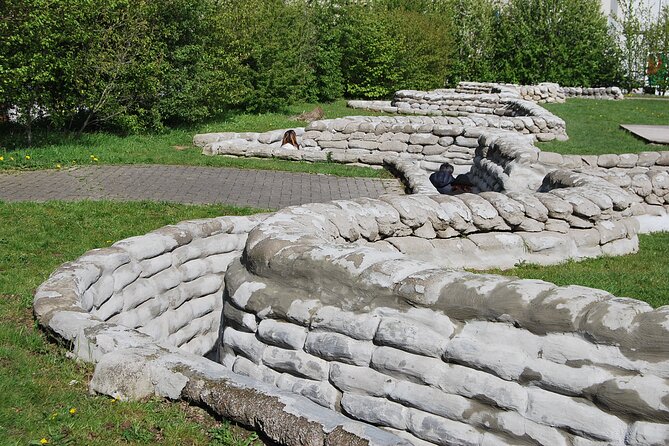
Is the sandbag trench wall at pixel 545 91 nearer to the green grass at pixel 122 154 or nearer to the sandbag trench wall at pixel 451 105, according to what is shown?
the sandbag trench wall at pixel 451 105

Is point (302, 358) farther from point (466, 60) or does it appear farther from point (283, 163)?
point (466, 60)

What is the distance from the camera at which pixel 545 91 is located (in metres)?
31.4

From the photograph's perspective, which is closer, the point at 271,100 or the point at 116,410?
the point at 116,410

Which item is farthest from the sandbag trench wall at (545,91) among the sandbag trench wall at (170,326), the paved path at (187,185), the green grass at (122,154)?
the sandbag trench wall at (170,326)

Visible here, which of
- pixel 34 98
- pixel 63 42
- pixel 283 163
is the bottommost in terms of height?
pixel 283 163

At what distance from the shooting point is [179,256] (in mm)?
6840

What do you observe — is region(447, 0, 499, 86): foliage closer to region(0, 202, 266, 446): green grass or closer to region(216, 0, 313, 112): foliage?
region(216, 0, 313, 112): foliage

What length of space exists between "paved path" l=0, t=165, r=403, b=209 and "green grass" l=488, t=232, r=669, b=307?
480 cm

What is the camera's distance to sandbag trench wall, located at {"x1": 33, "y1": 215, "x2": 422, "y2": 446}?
387 cm

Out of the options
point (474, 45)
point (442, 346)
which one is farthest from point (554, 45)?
point (442, 346)

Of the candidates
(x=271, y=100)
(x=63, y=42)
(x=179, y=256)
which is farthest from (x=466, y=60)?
(x=179, y=256)

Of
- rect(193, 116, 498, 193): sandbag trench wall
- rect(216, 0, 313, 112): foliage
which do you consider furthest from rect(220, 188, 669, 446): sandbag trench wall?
rect(216, 0, 313, 112): foliage

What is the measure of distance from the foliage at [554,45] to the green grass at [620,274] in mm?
29692

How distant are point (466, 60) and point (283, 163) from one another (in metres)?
23.7
